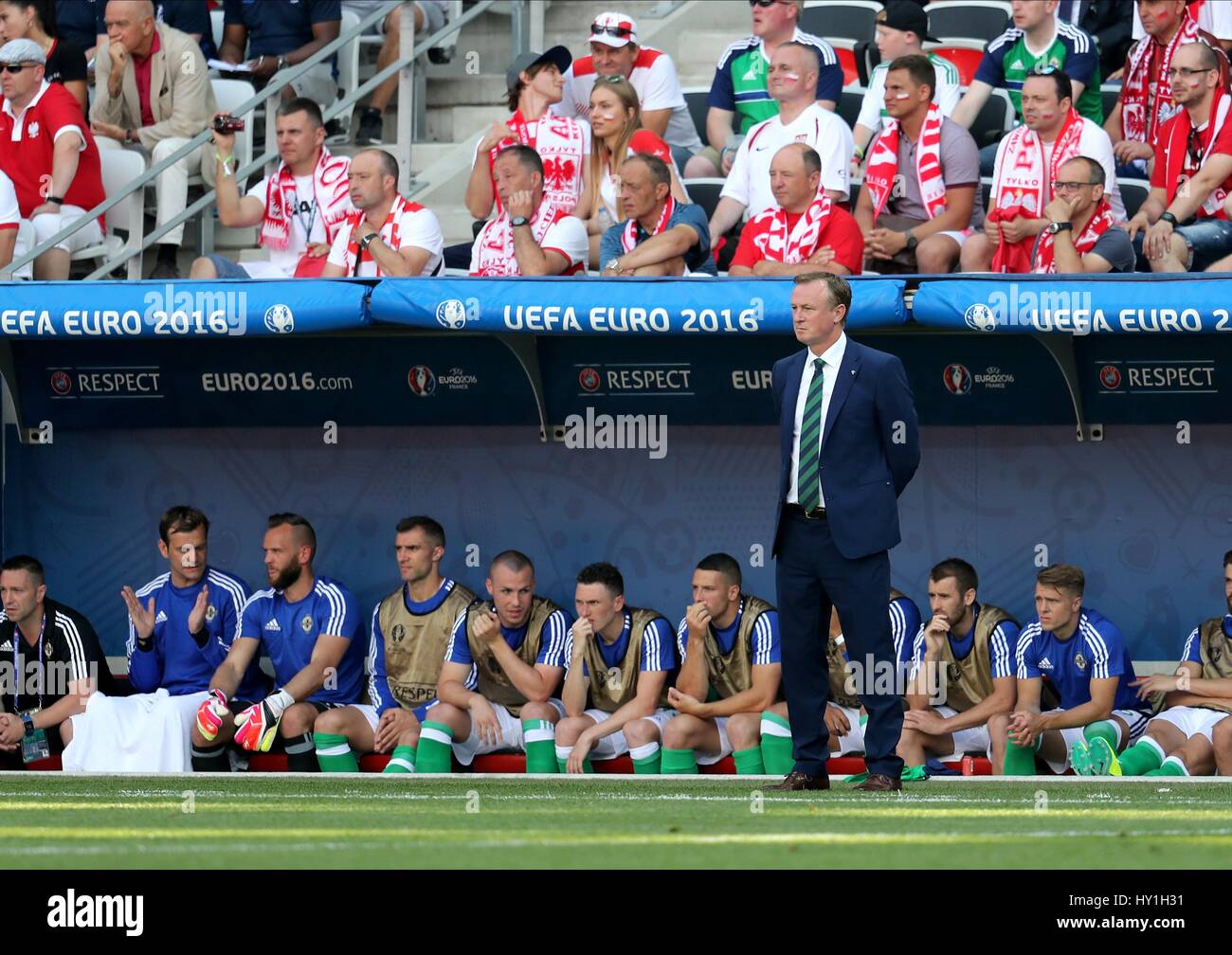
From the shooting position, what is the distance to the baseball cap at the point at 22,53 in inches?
396

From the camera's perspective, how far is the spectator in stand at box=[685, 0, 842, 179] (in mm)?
10156

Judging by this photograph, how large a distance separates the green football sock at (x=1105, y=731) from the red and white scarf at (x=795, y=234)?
7.41 ft

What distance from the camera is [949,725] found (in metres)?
8.48

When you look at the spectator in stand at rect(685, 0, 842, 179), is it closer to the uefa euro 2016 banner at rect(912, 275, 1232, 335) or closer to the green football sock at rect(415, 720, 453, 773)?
the uefa euro 2016 banner at rect(912, 275, 1232, 335)

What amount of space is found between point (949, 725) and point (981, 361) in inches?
63.2

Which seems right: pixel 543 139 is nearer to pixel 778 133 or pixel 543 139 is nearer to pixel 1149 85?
pixel 778 133

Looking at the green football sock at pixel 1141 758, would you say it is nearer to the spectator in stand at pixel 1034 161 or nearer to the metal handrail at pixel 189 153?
the spectator in stand at pixel 1034 161

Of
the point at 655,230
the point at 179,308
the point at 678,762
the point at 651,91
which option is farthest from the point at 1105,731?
the point at 179,308

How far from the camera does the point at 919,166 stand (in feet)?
30.6

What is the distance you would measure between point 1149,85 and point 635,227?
2.90 m

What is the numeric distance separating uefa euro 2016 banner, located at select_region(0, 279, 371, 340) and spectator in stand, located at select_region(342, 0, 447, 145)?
2.79 m

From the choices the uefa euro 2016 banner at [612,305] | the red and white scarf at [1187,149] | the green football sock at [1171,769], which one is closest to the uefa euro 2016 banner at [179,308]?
the uefa euro 2016 banner at [612,305]

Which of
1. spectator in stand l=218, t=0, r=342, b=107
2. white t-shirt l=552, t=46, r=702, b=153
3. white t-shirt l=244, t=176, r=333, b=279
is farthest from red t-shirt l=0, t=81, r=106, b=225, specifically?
white t-shirt l=552, t=46, r=702, b=153

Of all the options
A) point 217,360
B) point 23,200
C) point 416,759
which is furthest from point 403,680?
point 23,200
